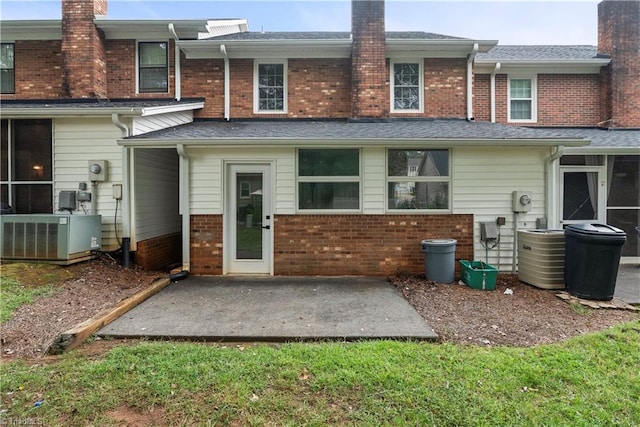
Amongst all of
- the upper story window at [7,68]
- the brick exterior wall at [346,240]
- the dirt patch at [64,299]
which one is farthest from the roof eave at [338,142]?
the upper story window at [7,68]

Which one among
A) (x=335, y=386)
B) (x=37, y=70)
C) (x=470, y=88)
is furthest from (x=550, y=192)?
(x=37, y=70)

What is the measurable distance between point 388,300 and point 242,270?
10.1ft

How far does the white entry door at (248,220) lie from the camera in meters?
6.45

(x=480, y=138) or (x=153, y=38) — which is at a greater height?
(x=153, y=38)

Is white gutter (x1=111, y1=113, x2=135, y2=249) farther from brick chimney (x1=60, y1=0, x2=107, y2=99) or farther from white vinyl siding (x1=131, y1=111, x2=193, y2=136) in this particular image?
brick chimney (x1=60, y1=0, x2=107, y2=99)

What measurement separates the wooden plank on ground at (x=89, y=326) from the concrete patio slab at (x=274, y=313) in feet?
0.31

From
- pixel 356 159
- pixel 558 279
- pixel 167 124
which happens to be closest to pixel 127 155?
pixel 167 124

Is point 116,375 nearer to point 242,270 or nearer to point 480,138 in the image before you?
point 242,270

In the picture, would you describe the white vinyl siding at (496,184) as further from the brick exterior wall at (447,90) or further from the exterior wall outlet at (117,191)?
the exterior wall outlet at (117,191)

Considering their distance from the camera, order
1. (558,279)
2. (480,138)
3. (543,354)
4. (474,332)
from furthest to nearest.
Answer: (480,138)
(558,279)
(474,332)
(543,354)

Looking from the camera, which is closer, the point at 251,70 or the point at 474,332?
the point at 474,332

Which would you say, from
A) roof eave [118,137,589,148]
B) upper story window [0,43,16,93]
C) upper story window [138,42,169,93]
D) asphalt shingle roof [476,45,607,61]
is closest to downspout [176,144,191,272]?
roof eave [118,137,589,148]

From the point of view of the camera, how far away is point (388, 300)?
489cm

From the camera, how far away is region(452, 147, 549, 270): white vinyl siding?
6.34m
